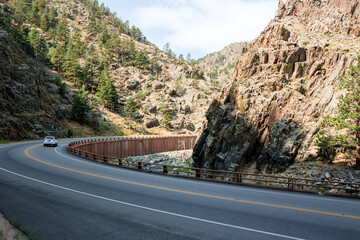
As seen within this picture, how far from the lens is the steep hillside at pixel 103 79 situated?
66.2 meters

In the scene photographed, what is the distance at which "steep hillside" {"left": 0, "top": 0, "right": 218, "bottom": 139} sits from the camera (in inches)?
2606

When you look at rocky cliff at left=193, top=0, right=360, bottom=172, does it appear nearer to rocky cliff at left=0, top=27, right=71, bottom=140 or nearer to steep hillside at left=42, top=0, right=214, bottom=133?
rocky cliff at left=0, top=27, right=71, bottom=140

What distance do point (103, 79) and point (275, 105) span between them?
75.6m

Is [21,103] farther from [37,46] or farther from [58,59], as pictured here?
[37,46]

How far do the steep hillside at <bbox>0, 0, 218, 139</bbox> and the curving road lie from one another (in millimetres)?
37423

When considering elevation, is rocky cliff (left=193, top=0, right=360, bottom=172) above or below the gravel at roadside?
above

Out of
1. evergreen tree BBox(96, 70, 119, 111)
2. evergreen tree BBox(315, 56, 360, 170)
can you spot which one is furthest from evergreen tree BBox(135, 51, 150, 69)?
evergreen tree BBox(315, 56, 360, 170)

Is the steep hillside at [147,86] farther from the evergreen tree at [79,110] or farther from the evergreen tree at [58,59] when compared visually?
the evergreen tree at [58,59]

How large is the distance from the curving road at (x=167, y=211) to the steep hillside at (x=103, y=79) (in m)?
37.4

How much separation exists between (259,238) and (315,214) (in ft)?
12.2

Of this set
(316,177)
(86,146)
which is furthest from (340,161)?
(86,146)

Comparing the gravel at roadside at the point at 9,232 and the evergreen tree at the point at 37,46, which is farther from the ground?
the evergreen tree at the point at 37,46

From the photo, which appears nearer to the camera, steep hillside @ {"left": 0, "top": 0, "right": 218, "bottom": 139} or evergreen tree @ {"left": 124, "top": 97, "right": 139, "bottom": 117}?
steep hillside @ {"left": 0, "top": 0, "right": 218, "bottom": 139}

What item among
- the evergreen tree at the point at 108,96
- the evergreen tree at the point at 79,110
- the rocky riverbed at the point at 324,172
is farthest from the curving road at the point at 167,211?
the evergreen tree at the point at 108,96
